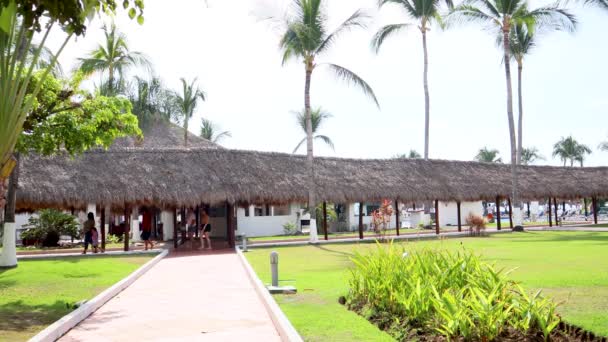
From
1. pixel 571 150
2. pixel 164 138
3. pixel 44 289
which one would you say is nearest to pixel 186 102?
pixel 164 138

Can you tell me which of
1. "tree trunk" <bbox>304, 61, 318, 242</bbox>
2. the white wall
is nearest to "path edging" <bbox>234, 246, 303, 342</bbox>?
Result: "tree trunk" <bbox>304, 61, 318, 242</bbox>

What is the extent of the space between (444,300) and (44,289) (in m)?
8.35

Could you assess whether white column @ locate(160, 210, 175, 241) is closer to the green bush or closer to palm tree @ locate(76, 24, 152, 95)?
palm tree @ locate(76, 24, 152, 95)

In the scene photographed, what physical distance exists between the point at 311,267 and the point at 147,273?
3895 millimetres

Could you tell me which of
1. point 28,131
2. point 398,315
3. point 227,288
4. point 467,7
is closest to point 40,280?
point 28,131

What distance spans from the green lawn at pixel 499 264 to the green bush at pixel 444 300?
0.38m

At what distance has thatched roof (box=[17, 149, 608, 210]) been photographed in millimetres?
20500

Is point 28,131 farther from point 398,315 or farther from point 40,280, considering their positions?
point 398,315

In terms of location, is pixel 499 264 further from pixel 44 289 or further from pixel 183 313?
pixel 44 289

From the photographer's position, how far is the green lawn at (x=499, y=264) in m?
6.37

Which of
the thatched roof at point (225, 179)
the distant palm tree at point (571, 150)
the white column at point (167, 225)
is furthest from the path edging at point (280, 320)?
the distant palm tree at point (571, 150)

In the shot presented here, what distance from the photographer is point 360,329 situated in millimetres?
6379

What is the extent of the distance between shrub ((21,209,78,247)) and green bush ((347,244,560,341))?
62.6ft

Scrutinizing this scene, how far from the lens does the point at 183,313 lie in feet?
27.1
